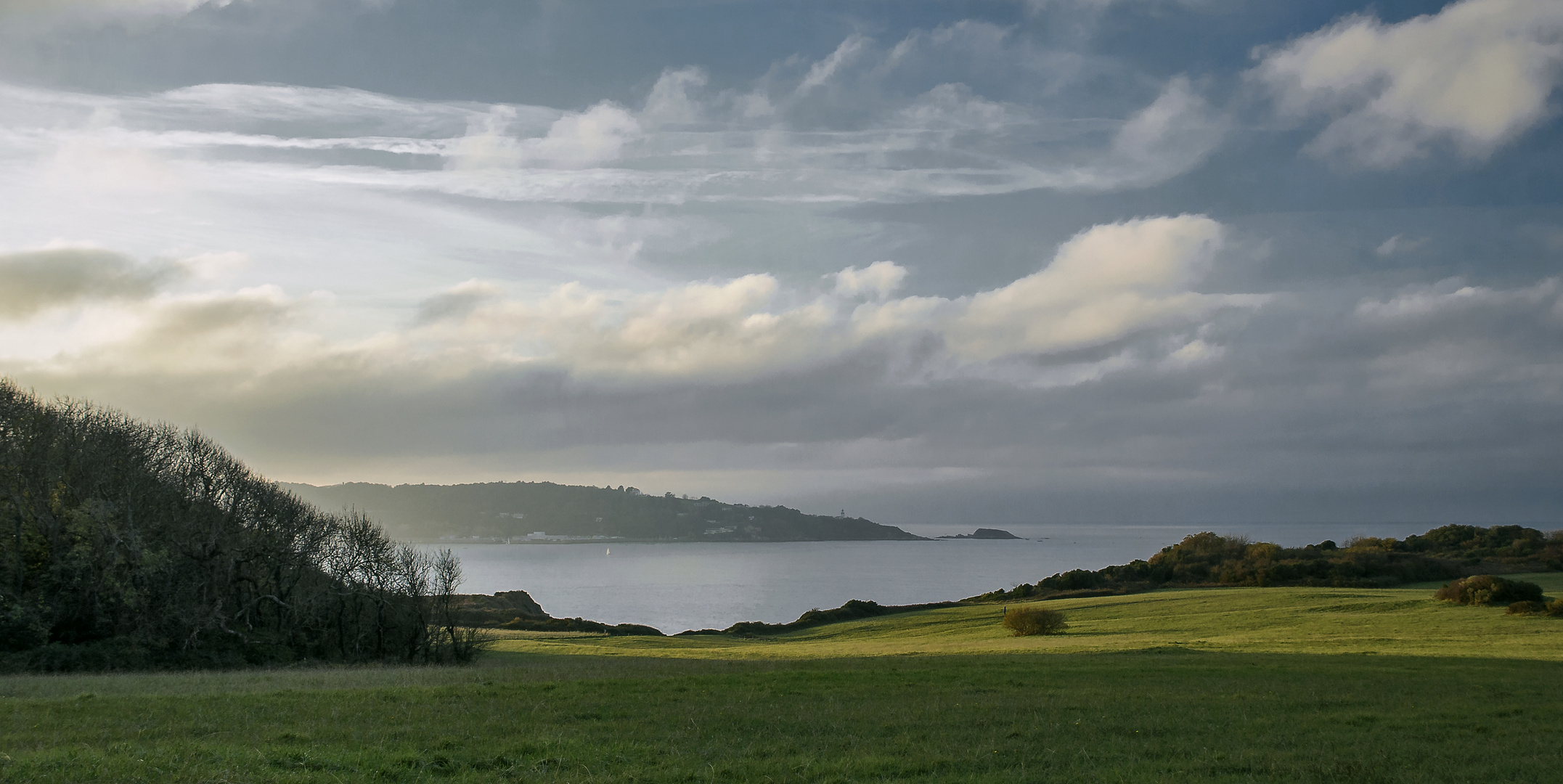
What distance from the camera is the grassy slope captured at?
3294 cm

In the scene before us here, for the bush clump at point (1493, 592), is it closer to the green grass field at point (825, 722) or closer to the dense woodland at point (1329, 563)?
the dense woodland at point (1329, 563)

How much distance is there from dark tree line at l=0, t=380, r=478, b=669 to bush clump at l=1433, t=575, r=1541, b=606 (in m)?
52.0

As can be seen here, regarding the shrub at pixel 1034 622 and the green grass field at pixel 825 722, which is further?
the shrub at pixel 1034 622

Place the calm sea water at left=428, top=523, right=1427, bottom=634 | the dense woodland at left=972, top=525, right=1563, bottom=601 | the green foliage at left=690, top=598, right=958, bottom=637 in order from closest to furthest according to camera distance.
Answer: the green foliage at left=690, top=598, right=958, bottom=637 → the dense woodland at left=972, top=525, right=1563, bottom=601 → the calm sea water at left=428, top=523, right=1427, bottom=634

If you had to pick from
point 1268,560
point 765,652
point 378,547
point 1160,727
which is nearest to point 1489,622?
point 765,652

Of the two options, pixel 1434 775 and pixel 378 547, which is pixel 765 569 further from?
pixel 1434 775

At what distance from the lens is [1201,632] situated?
139 ft

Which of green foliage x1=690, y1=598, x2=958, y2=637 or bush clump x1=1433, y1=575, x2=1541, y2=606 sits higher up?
bush clump x1=1433, y1=575, x2=1541, y2=606

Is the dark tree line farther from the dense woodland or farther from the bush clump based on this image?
the dense woodland

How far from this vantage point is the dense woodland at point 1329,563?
68562 millimetres

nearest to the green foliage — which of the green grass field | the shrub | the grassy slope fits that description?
the grassy slope

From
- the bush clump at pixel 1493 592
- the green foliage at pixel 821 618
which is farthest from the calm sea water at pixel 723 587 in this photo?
the bush clump at pixel 1493 592

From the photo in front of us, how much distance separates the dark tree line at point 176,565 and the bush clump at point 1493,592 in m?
52.0

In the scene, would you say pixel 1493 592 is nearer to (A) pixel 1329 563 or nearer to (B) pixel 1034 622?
(B) pixel 1034 622
